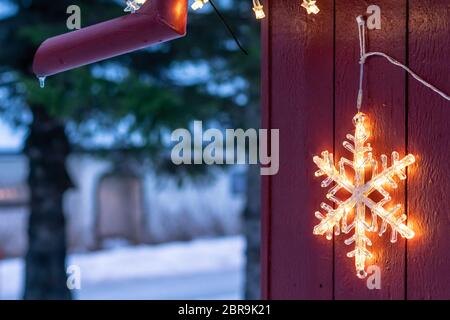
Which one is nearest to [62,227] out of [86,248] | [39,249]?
[39,249]

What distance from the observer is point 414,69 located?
1.84 metres

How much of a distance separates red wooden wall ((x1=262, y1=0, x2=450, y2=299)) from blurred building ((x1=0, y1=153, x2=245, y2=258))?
10.3m

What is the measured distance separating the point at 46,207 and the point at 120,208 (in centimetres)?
805

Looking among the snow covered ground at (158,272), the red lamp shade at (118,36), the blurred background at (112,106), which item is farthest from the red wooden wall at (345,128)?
the snow covered ground at (158,272)

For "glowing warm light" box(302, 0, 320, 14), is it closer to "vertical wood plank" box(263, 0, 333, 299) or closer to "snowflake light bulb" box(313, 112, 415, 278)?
"vertical wood plank" box(263, 0, 333, 299)

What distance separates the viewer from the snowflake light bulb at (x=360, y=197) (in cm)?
183

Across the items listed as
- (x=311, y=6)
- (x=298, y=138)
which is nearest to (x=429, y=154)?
(x=298, y=138)

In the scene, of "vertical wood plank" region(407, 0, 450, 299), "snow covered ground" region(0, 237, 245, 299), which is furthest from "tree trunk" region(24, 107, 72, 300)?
"vertical wood plank" region(407, 0, 450, 299)

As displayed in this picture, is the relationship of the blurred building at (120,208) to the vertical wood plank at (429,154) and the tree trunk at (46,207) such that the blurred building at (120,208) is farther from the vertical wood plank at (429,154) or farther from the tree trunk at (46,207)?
the vertical wood plank at (429,154)

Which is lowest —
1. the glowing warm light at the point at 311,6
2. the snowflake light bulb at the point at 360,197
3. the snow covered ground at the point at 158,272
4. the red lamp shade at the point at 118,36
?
the snow covered ground at the point at 158,272

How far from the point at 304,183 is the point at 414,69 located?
0.61 metres

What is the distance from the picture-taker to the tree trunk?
6.13m

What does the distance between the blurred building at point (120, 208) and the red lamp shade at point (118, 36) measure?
1032cm

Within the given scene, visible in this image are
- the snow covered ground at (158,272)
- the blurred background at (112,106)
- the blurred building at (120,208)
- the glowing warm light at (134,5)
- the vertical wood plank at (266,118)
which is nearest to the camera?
the glowing warm light at (134,5)
